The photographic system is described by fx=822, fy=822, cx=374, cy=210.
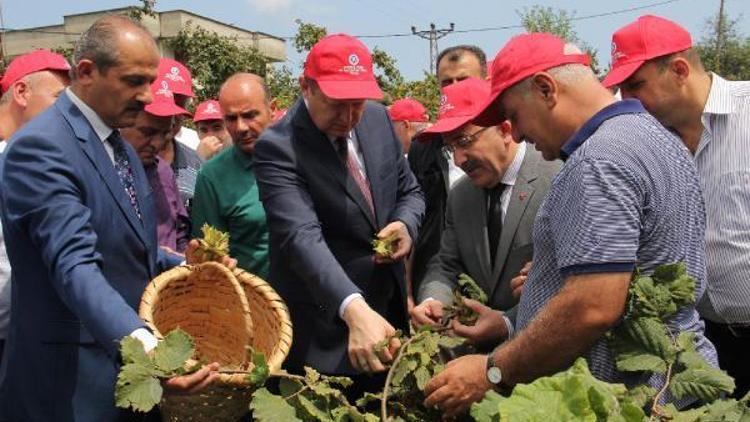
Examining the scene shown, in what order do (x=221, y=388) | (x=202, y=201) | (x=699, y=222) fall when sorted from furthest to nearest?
(x=202, y=201) → (x=221, y=388) → (x=699, y=222)

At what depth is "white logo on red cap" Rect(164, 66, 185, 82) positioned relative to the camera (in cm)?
514

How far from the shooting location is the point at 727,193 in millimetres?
3479

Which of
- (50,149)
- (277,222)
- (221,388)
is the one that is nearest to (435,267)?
(277,222)

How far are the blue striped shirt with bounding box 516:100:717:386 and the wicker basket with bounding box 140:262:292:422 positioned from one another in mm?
942

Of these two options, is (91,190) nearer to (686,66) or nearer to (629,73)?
(629,73)

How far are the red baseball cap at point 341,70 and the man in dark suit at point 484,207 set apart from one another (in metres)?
0.39

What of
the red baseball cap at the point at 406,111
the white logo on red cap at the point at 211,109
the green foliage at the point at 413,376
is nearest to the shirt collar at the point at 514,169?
the green foliage at the point at 413,376

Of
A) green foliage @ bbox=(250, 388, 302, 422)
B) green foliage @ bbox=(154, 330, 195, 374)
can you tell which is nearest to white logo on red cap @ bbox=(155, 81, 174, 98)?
green foliage @ bbox=(154, 330, 195, 374)

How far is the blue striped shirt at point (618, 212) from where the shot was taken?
2.09 m

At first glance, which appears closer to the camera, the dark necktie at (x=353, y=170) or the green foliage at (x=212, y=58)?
the dark necktie at (x=353, y=170)

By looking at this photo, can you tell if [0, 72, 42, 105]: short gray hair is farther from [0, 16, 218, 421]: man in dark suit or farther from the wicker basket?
the wicker basket

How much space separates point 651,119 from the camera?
2.30 meters

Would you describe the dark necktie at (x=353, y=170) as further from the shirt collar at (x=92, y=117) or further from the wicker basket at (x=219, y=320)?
the shirt collar at (x=92, y=117)

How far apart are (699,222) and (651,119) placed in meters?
0.32
